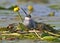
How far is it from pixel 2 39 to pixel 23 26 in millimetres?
542

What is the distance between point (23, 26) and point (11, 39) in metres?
0.46

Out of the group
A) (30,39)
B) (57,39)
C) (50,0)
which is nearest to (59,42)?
(57,39)

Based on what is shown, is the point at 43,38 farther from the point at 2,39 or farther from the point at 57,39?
the point at 2,39

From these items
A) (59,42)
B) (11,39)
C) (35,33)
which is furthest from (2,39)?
(59,42)

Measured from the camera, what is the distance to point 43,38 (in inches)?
259

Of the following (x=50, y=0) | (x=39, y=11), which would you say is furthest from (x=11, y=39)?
(x=50, y=0)

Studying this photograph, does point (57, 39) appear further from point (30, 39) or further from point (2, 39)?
point (2, 39)

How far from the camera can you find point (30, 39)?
6.68 meters

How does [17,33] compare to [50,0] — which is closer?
[17,33]

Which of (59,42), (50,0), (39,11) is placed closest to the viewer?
(59,42)

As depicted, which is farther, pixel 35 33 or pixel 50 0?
pixel 50 0

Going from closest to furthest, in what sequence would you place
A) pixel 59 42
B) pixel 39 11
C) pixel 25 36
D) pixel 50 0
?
pixel 59 42
pixel 25 36
pixel 39 11
pixel 50 0

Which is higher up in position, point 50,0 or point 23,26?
point 23,26

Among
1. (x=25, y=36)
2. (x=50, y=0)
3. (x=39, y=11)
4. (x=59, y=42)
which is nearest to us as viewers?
(x=59, y=42)
